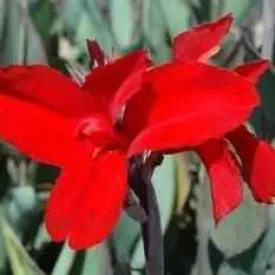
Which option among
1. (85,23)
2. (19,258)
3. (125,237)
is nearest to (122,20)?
(85,23)

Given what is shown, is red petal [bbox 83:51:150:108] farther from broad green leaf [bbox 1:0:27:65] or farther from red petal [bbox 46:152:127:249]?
broad green leaf [bbox 1:0:27:65]

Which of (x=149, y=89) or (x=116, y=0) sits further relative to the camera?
(x=116, y=0)

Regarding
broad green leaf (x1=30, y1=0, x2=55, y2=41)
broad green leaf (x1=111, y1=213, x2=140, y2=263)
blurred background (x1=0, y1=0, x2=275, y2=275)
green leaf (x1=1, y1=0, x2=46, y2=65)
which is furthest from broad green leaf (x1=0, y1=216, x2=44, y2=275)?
broad green leaf (x1=30, y1=0, x2=55, y2=41)

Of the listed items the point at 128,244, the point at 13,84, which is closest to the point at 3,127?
the point at 13,84

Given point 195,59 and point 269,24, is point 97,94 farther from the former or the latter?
point 269,24

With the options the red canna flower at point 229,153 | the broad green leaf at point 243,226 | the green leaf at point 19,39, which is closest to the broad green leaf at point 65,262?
the broad green leaf at point 243,226

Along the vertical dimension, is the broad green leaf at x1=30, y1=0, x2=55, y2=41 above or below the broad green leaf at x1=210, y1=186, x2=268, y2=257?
above
